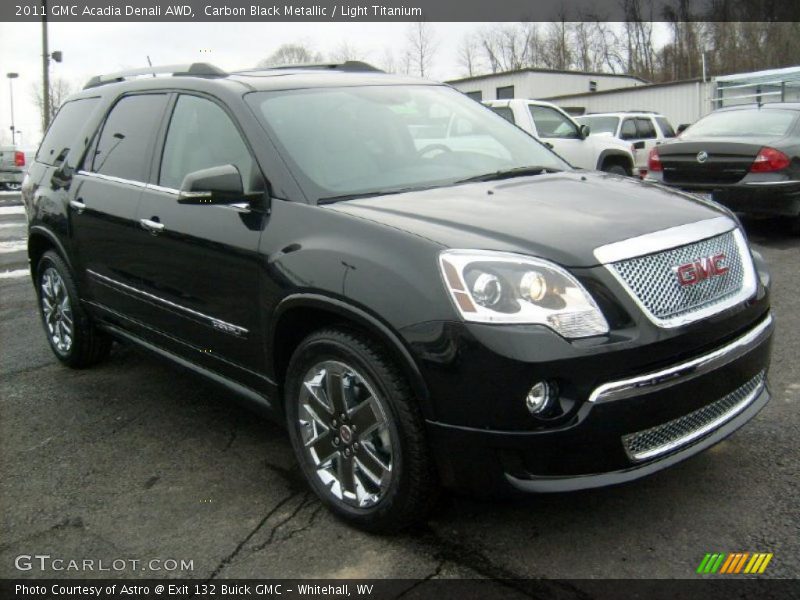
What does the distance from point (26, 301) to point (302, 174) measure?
5.27m

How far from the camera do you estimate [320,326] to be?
3145 mm

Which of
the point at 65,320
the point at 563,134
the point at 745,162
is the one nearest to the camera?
the point at 65,320

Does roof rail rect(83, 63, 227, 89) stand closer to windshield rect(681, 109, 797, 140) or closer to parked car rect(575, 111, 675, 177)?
windshield rect(681, 109, 797, 140)

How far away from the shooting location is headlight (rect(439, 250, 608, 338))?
8.44 feet

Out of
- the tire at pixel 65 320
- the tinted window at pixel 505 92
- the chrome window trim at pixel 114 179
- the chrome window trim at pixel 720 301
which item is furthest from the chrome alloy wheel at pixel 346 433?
the tinted window at pixel 505 92

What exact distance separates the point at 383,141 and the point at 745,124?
7.21 meters

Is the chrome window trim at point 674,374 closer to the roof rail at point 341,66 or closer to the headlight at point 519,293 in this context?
the headlight at point 519,293

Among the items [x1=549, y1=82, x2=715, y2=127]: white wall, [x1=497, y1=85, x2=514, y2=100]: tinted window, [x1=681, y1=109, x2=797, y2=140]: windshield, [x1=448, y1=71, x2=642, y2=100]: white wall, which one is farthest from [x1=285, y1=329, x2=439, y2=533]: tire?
[x1=497, y1=85, x2=514, y2=100]: tinted window

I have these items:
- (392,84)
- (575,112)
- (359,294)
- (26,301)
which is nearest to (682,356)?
(359,294)

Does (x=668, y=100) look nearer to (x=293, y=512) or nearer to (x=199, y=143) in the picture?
(x=199, y=143)

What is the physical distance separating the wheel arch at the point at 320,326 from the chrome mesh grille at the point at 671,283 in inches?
29.5

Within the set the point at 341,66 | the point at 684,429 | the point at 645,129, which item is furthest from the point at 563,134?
the point at 684,429

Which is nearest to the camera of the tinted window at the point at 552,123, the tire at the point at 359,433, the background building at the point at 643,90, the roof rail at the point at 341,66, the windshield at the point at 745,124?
the tire at the point at 359,433

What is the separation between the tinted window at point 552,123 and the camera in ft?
41.5
